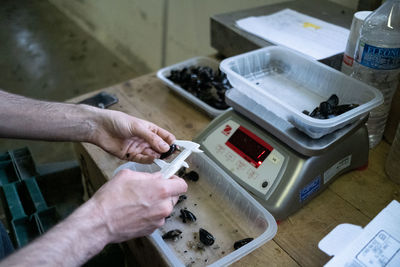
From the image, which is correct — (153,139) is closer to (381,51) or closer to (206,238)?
(206,238)

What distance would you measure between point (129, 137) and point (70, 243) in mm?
316

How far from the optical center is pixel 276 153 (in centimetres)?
71

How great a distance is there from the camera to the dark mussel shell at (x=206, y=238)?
669 millimetres

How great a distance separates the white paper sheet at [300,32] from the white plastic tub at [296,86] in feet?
0.29

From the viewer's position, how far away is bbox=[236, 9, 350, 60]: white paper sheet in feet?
3.07

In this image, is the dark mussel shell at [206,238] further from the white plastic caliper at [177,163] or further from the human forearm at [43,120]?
the human forearm at [43,120]

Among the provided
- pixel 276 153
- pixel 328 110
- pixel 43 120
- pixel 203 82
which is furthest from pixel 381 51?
pixel 43 120

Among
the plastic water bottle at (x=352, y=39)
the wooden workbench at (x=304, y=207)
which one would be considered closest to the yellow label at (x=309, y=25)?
the plastic water bottle at (x=352, y=39)

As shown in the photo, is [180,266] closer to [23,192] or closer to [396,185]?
[396,185]

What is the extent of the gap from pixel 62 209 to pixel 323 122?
37.9 inches

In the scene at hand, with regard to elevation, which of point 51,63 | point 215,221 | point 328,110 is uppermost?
point 328,110

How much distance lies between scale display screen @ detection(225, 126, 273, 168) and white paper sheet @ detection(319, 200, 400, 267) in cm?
21

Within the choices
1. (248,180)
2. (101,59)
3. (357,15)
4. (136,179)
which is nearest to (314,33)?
(357,15)

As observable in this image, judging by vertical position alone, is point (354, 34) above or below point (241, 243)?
above
